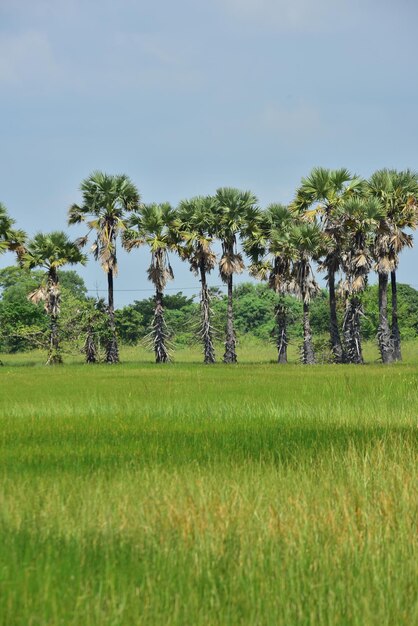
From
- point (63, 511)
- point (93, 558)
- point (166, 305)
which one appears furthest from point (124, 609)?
point (166, 305)

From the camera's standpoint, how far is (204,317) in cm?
6469

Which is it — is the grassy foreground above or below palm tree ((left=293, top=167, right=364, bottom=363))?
below

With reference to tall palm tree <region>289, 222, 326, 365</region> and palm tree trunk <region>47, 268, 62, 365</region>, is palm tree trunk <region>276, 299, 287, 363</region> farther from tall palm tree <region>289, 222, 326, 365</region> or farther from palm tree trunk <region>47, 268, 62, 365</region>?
palm tree trunk <region>47, 268, 62, 365</region>

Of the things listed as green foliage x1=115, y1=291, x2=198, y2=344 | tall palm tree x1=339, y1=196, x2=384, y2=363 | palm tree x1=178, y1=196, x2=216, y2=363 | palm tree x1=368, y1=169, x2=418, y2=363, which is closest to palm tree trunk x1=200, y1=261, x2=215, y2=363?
palm tree x1=178, y1=196, x2=216, y2=363

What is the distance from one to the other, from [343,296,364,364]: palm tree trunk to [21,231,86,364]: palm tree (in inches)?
861

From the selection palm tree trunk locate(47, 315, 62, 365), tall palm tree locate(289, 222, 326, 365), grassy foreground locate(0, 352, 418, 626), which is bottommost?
grassy foreground locate(0, 352, 418, 626)

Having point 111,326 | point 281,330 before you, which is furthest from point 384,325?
point 111,326

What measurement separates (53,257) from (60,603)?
6210 centimetres

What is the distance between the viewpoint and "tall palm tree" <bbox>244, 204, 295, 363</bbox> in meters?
62.9

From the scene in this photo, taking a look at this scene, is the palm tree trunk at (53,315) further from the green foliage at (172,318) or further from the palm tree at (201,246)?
the green foliage at (172,318)

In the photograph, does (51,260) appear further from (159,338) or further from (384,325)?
(384,325)

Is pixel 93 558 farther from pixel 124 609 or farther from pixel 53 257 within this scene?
pixel 53 257

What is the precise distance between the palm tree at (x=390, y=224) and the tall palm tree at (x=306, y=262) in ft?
14.6

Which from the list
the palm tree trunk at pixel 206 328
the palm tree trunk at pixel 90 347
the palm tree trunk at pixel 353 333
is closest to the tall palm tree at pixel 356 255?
the palm tree trunk at pixel 353 333
